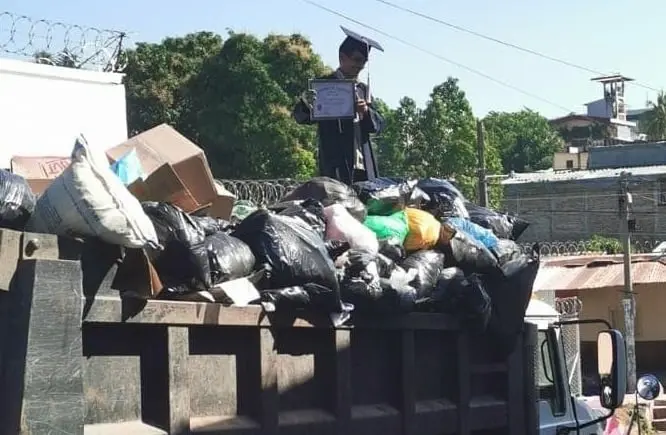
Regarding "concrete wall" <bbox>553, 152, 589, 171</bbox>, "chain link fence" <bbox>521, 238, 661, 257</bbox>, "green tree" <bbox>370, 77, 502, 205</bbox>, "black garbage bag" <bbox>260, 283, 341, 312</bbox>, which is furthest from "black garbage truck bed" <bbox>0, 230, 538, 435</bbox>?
"concrete wall" <bbox>553, 152, 589, 171</bbox>

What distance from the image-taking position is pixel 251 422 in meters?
3.56

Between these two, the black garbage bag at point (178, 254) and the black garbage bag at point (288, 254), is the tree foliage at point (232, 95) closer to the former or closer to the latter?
the black garbage bag at point (288, 254)

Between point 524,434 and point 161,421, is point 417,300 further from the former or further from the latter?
point 161,421

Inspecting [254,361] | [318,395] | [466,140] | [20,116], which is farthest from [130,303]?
[466,140]

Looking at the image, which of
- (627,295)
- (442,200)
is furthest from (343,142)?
(627,295)

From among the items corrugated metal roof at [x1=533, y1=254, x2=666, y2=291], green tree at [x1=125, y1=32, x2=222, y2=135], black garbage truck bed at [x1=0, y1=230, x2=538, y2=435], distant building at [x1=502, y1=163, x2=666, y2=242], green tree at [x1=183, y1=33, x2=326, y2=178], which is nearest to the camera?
black garbage truck bed at [x1=0, y1=230, x2=538, y2=435]

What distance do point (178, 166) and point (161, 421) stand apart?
1737mm

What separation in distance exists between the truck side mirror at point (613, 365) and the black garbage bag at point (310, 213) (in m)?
1.57

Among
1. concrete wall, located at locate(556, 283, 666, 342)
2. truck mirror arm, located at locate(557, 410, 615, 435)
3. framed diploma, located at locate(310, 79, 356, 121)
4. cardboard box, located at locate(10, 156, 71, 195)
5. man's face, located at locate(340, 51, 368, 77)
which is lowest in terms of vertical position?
concrete wall, located at locate(556, 283, 666, 342)

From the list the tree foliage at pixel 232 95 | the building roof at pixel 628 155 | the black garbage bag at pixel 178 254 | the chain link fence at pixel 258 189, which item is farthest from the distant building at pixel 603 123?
the black garbage bag at pixel 178 254

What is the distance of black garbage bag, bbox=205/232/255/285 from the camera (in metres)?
3.64

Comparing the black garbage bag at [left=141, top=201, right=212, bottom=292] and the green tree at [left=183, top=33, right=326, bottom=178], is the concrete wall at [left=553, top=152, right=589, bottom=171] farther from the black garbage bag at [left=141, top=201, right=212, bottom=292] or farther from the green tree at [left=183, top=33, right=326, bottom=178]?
the black garbage bag at [left=141, top=201, right=212, bottom=292]

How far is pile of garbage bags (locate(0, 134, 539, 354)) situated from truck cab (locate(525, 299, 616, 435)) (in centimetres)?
44

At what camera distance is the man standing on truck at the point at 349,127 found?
21.4ft
